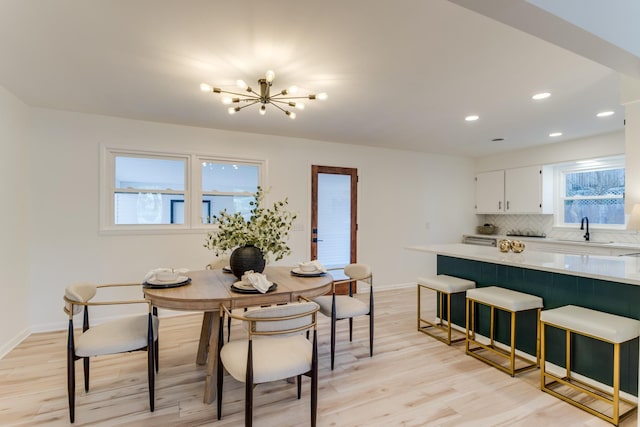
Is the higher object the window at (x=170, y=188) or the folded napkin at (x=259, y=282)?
the window at (x=170, y=188)

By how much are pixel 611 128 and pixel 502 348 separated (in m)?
3.44

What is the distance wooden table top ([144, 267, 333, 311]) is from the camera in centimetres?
207

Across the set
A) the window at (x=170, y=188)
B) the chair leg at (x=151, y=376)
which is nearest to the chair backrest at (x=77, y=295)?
the chair leg at (x=151, y=376)

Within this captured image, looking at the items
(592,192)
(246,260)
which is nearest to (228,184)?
(246,260)

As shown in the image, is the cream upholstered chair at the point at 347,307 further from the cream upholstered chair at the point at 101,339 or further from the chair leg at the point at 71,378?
the chair leg at the point at 71,378

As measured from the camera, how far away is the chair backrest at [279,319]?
1.81 m

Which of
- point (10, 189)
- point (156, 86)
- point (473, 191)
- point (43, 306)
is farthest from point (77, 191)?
point (473, 191)

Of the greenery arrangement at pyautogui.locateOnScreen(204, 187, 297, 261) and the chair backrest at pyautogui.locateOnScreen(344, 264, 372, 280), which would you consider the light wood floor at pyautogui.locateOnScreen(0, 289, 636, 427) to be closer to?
the chair backrest at pyautogui.locateOnScreen(344, 264, 372, 280)

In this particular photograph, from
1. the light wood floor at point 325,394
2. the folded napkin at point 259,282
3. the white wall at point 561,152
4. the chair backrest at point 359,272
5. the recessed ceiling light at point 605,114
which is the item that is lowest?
the light wood floor at point 325,394

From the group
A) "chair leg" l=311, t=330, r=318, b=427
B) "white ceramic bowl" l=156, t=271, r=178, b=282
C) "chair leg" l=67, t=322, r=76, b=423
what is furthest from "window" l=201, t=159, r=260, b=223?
"chair leg" l=311, t=330, r=318, b=427

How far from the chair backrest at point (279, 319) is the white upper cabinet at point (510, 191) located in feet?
16.5

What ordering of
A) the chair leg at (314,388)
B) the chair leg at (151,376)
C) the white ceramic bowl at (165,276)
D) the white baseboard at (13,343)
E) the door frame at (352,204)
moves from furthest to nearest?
the door frame at (352,204), the white baseboard at (13,343), the white ceramic bowl at (165,276), the chair leg at (151,376), the chair leg at (314,388)

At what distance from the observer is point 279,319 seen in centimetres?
185

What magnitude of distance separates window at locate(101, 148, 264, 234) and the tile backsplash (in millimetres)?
4751
